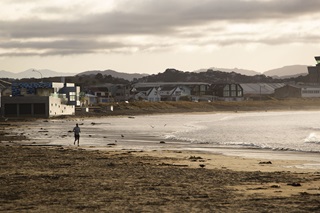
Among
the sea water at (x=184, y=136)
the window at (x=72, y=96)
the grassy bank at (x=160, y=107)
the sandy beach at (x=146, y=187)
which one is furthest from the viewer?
the grassy bank at (x=160, y=107)

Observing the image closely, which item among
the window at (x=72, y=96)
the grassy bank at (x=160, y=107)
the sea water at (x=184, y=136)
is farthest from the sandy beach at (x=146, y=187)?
the window at (x=72, y=96)

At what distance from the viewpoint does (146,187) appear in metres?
20.6

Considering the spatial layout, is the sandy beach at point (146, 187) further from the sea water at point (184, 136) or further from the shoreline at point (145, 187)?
the sea water at point (184, 136)

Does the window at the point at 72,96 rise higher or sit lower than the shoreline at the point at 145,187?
higher

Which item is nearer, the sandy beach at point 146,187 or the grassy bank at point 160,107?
the sandy beach at point 146,187

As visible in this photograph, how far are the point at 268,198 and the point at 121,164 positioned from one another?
11914mm

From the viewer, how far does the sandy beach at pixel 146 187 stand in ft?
55.5

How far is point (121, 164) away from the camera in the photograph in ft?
96.0

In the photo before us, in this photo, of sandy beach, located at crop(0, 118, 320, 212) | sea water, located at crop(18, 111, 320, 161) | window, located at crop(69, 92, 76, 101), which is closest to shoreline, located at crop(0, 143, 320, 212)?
sandy beach, located at crop(0, 118, 320, 212)

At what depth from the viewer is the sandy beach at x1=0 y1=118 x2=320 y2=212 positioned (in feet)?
55.5

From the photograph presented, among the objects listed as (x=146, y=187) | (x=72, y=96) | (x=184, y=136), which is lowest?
(x=184, y=136)

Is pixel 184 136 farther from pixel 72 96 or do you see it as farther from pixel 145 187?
pixel 72 96

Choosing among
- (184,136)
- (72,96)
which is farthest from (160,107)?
(184,136)

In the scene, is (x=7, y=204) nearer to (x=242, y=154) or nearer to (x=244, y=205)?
(x=244, y=205)
